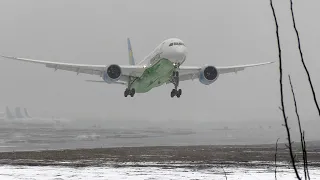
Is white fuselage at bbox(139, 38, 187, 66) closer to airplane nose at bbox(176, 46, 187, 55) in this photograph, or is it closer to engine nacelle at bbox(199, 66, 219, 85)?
airplane nose at bbox(176, 46, 187, 55)

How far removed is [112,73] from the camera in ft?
134

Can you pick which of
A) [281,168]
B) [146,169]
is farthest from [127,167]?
[281,168]

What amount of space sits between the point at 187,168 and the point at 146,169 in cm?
324

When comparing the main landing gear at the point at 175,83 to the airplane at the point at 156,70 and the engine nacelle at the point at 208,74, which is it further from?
the engine nacelle at the point at 208,74

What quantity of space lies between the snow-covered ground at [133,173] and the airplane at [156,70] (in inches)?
354

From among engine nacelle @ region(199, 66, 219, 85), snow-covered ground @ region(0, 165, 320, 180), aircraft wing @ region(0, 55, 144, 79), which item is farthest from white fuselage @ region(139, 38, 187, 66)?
snow-covered ground @ region(0, 165, 320, 180)

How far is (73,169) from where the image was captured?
110 ft

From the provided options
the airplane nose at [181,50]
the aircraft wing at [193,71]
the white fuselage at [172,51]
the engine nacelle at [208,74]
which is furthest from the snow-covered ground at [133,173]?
the aircraft wing at [193,71]

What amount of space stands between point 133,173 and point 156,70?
1083 cm

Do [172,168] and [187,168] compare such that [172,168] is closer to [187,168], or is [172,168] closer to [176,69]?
[187,168]

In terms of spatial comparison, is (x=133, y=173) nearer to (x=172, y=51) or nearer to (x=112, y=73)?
(x=172, y=51)

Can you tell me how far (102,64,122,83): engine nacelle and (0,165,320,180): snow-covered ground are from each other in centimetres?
956

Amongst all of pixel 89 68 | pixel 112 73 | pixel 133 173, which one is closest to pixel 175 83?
pixel 112 73

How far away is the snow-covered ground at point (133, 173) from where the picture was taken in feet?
94.9
